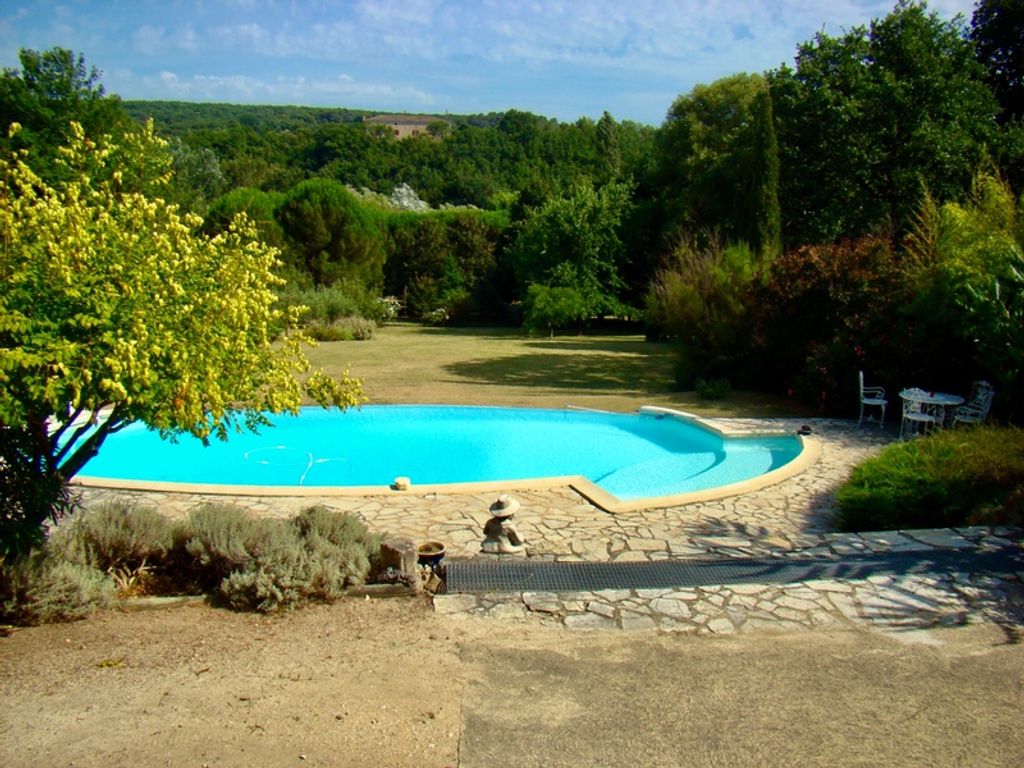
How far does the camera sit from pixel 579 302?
26.8 metres

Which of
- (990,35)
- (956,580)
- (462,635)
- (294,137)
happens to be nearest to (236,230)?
(462,635)

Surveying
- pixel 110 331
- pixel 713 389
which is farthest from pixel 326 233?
pixel 110 331

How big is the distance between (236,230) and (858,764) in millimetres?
5010

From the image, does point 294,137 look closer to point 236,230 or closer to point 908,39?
point 908,39

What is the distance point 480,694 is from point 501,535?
2303 millimetres

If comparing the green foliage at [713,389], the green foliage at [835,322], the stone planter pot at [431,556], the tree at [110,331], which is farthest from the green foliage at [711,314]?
the tree at [110,331]

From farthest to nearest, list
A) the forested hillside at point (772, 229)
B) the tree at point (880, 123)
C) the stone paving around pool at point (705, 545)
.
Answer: the tree at point (880, 123) → the forested hillside at point (772, 229) → the stone paving around pool at point (705, 545)

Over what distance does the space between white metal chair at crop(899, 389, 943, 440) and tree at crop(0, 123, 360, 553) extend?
854 centimetres

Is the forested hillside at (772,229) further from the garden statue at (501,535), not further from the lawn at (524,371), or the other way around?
the garden statue at (501,535)

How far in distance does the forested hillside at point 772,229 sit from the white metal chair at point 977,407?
175 millimetres

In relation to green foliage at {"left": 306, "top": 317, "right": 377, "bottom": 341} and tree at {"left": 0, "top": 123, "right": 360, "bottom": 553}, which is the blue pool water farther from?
green foliage at {"left": 306, "top": 317, "right": 377, "bottom": 341}

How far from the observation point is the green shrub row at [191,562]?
4.94 m

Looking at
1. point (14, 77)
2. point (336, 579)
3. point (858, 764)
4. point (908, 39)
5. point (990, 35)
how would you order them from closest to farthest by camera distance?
point (858, 764) → point (336, 579) → point (908, 39) → point (14, 77) → point (990, 35)

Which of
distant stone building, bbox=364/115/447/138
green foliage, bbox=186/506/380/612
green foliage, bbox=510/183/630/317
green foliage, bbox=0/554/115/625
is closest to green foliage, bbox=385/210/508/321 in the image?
green foliage, bbox=510/183/630/317
